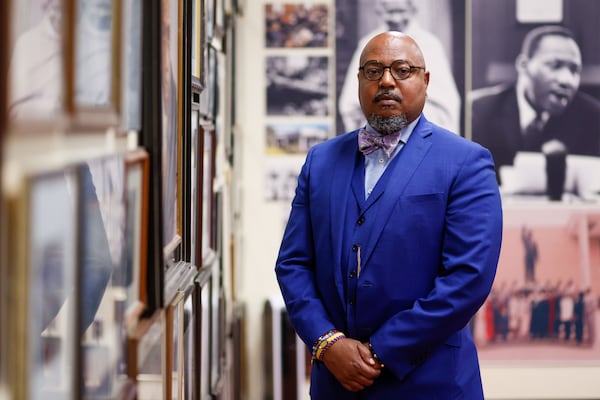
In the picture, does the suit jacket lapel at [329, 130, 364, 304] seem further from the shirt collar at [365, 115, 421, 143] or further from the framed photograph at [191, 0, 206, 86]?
the framed photograph at [191, 0, 206, 86]

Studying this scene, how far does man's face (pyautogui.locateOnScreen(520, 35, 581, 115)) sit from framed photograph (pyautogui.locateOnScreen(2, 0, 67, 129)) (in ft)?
13.4

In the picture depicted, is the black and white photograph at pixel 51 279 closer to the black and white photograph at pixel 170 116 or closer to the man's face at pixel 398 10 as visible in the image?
the black and white photograph at pixel 170 116

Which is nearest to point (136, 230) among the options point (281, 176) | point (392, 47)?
point (392, 47)

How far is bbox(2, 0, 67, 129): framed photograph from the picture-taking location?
97cm

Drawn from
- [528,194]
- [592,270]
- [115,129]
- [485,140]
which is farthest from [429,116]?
[115,129]

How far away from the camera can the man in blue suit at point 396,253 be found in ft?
8.18

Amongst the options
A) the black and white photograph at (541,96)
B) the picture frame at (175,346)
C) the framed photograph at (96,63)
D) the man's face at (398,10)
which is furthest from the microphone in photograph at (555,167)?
the framed photograph at (96,63)

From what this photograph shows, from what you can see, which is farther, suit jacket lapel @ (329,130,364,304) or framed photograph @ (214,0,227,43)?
framed photograph @ (214,0,227,43)

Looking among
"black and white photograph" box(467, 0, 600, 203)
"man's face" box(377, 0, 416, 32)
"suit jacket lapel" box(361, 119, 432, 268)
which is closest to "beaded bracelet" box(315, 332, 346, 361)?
"suit jacket lapel" box(361, 119, 432, 268)

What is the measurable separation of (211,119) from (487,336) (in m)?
2.46

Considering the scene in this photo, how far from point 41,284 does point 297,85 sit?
4.04 meters

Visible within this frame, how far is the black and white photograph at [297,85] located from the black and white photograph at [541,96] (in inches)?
35.7

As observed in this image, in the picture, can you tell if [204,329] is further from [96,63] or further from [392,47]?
[96,63]

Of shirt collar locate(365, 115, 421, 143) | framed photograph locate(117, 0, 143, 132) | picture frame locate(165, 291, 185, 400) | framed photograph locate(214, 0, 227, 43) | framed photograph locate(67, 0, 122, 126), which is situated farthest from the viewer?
framed photograph locate(214, 0, 227, 43)
